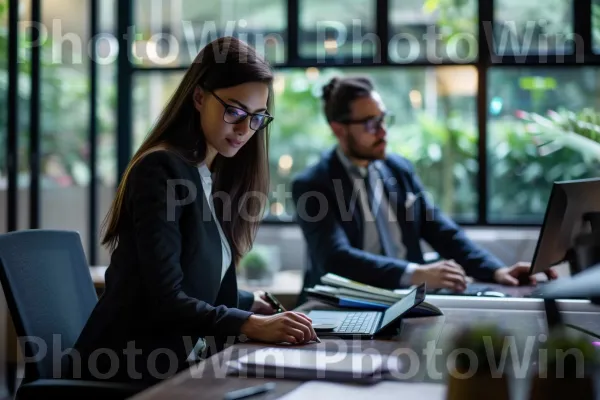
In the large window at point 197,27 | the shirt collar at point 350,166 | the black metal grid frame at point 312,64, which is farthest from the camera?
the large window at point 197,27

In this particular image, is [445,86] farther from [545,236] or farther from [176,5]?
[545,236]

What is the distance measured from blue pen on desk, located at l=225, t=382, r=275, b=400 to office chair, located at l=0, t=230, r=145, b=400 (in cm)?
37

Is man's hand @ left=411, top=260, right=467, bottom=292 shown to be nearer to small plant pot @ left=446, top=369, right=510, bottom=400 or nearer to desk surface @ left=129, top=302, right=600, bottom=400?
desk surface @ left=129, top=302, right=600, bottom=400

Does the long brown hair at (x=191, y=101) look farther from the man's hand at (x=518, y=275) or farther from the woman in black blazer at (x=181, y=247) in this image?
the man's hand at (x=518, y=275)

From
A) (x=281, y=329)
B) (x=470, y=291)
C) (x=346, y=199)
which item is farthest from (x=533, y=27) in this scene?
(x=281, y=329)

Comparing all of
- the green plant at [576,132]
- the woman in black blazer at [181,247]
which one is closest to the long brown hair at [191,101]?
the woman in black blazer at [181,247]

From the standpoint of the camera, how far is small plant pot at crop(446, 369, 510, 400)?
0.95m

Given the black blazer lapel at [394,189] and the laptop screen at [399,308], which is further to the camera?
the black blazer lapel at [394,189]

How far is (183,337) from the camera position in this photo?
1.73 m

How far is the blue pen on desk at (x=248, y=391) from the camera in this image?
→ 117 centimetres

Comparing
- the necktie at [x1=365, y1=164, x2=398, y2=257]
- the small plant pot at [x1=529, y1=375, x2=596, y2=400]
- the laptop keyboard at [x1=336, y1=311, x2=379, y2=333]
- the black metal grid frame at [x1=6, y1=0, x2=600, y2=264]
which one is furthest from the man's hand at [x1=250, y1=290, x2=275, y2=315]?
the black metal grid frame at [x1=6, y1=0, x2=600, y2=264]

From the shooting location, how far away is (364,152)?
3082 millimetres

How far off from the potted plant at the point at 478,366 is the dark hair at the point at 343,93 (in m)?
2.21

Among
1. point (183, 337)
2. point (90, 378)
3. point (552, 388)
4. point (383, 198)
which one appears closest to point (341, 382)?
point (552, 388)
